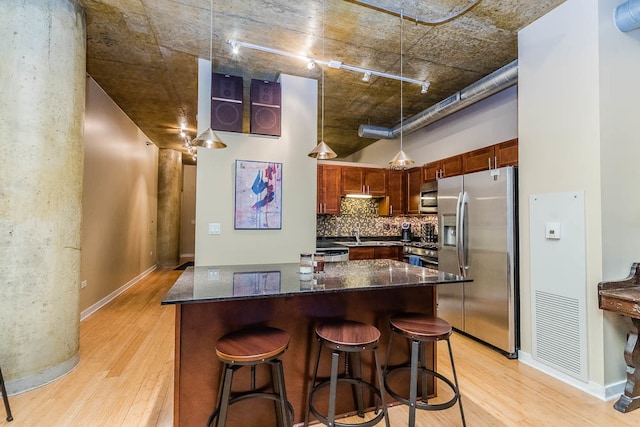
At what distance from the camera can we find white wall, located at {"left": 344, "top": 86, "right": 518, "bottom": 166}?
158 inches

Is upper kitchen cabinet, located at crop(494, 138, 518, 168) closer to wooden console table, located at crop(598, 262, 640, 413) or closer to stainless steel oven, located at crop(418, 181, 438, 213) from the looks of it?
stainless steel oven, located at crop(418, 181, 438, 213)

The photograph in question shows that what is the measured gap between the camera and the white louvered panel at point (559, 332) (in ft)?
8.40

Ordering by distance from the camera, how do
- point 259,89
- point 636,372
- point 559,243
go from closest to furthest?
point 636,372 → point 559,243 → point 259,89

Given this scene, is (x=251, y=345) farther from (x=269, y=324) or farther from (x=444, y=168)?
(x=444, y=168)

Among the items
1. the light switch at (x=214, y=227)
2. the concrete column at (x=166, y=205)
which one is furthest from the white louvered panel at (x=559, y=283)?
the concrete column at (x=166, y=205)

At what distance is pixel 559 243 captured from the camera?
270 cm

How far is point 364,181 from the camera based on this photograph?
5621 mm

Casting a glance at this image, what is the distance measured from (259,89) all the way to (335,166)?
207 centimetres

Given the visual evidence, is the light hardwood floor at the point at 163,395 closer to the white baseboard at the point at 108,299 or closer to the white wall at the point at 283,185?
the white baseboard at the point at 108,299

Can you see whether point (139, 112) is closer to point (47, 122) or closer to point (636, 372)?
point (47, 122)

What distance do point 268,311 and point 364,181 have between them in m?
3.92

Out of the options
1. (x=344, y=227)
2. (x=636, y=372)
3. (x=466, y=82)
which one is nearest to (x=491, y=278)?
(x=636, y=372)

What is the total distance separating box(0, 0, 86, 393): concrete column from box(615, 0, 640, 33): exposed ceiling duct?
4426 mm

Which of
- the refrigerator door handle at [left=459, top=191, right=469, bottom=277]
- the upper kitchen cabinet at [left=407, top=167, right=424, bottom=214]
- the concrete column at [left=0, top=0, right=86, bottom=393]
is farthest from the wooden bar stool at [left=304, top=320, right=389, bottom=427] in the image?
the upper kitchen cabinet at [left=407, top=167, right=424, bottom=214]
